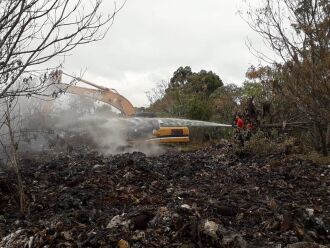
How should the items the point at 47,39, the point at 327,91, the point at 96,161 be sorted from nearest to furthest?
the point at 47,39
the point at 327,91
the point at 96,161

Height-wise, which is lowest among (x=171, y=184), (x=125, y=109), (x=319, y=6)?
(x=171, y=184)

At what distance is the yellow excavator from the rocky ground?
199 inches

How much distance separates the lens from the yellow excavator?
1504 centimetres

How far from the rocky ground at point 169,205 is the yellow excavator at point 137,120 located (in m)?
5.05

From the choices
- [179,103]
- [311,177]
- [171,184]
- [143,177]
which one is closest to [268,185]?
[311,177]

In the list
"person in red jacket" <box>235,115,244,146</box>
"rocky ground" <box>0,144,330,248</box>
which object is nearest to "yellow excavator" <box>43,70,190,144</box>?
"person in red jacket" <box>235,115,244,146</box>

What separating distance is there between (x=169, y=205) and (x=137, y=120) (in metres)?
9.84

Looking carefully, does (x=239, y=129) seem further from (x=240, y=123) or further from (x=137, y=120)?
(x=137, y=120)

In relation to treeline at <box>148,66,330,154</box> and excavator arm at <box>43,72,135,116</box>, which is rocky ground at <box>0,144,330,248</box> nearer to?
treeline at <box>148,66,330,154</box>

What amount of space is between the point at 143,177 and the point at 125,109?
853 centimetres

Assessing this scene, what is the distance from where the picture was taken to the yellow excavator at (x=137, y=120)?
1504 centimetres

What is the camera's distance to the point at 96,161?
10164mm

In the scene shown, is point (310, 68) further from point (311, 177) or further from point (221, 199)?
point (221, 199)

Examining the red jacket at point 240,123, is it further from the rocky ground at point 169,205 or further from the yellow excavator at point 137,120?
the yellow excavator at point 137,120
